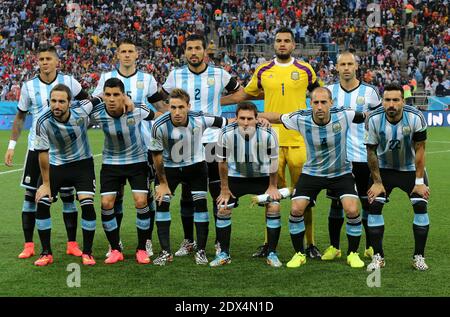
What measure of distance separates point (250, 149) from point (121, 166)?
4.51ft

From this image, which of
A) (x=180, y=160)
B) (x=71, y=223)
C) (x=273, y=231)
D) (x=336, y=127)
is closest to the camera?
(x=336, y=127)

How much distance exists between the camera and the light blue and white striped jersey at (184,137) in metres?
8.23

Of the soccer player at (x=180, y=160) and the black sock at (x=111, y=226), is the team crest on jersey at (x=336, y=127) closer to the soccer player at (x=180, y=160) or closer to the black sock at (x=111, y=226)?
the soccer player at (x=180, y=160)

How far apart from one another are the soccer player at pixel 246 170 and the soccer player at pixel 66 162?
54.1 inches

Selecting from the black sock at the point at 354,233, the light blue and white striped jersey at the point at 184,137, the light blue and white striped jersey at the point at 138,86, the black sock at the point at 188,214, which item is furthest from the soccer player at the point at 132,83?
the black sock at the point at 354,233

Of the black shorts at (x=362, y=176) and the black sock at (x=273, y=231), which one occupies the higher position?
Answer: the black shorts at (x=362, y=176)

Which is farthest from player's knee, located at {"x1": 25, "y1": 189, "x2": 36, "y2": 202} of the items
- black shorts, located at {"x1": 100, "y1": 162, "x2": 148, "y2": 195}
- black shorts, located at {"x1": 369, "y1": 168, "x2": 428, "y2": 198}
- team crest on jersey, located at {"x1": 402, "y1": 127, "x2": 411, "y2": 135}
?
team crest on jersey, located at {"x1": 402, "y1": 127, "x2": 411, "y2": 135}

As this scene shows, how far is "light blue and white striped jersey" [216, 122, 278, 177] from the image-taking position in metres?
8.12

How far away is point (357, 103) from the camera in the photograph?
847cm

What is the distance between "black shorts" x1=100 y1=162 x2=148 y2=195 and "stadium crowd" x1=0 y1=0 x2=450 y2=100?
2409 cm

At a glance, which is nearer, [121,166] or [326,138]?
[326,138]

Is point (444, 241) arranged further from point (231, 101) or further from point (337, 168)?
point (231, 101)

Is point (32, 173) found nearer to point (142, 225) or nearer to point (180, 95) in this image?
point (142, 225)

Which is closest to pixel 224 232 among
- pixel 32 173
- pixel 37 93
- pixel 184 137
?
pixel 184 137
